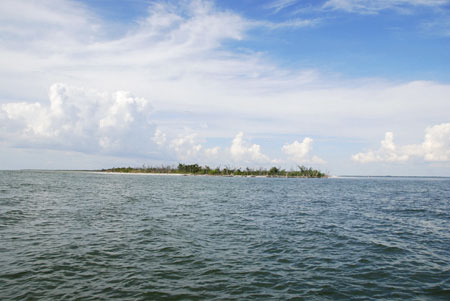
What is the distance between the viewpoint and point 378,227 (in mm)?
33062

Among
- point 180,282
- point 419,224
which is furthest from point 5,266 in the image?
point 419,224

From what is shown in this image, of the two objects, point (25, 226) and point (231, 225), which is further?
point (231, 225)

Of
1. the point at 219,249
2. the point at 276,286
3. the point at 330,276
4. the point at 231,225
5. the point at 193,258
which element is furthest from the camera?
the point at 231,225

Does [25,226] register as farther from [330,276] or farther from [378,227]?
[378,227]

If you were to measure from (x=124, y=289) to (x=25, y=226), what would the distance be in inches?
788

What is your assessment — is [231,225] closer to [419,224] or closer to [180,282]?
[180,282]

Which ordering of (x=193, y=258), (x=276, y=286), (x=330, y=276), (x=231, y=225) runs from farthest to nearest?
(x=231, y=225)
(x=193, y=258)
(x=330, y=276)
(x=276, y=286)

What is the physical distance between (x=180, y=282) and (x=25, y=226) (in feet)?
69.8

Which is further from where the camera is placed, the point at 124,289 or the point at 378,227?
the point at 378,227

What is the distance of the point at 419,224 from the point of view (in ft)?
116

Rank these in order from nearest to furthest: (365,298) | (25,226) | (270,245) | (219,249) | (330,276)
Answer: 1. (365,298)
2. (330,276)
3. (219,249)
4. (270,245)
5. (25,226)

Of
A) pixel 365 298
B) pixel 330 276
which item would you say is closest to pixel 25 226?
pixel 330 276

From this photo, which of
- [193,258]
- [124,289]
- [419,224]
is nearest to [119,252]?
[193,258]

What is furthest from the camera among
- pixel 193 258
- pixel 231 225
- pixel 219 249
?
pixel 231 225
